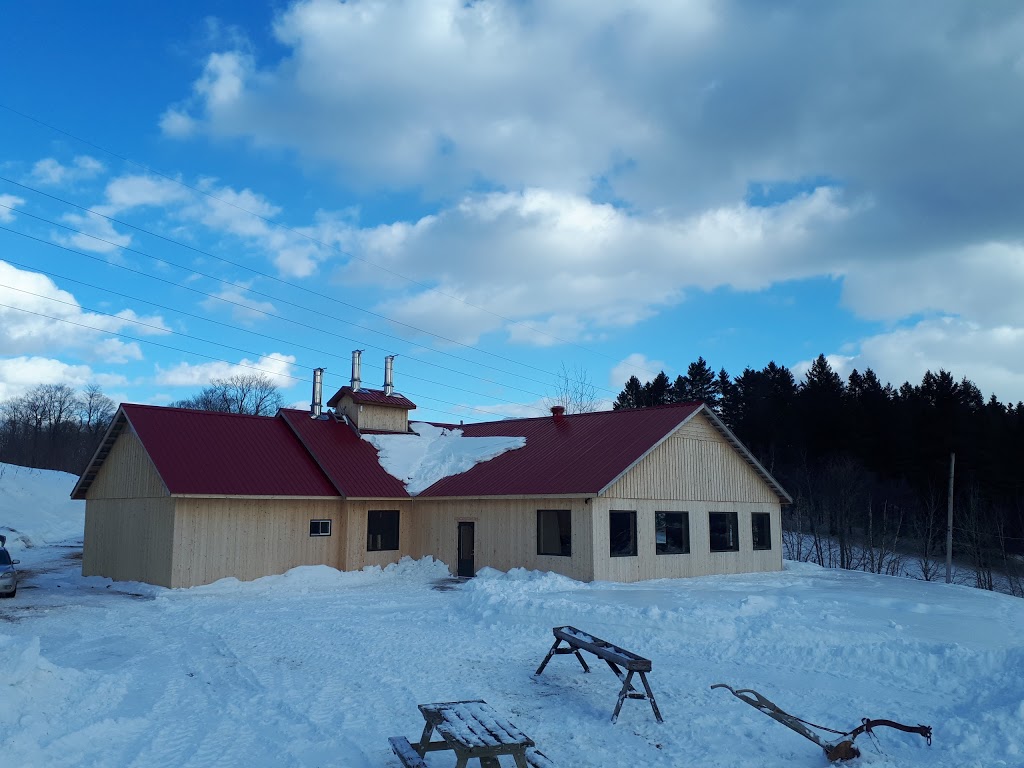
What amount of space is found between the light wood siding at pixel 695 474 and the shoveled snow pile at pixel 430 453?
5.19 metres

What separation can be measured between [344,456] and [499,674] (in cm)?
1690

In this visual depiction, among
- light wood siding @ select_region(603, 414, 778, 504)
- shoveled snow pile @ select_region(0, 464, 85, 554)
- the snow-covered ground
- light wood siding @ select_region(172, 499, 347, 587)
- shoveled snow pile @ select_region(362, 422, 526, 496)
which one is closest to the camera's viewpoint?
the snow-covered ground

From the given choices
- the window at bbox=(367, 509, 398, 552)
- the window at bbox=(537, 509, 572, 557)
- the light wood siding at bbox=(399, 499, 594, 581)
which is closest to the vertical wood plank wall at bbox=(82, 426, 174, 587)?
the window at bbox=(367, 509, 398, 552)

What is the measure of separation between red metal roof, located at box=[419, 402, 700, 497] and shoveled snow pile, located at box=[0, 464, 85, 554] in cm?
2625

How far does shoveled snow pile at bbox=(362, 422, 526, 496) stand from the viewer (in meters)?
26.3

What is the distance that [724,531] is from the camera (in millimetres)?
25766

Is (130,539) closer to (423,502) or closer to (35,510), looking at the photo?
(423,502)

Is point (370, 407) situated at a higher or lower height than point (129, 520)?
higher

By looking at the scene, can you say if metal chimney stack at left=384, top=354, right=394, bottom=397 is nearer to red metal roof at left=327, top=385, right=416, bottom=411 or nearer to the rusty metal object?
red metal roof at left=327, top=385, right=416, bottom=411

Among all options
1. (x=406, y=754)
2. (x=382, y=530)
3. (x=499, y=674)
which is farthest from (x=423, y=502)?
(x=406, y=754)

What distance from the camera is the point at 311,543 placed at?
23.6 metres

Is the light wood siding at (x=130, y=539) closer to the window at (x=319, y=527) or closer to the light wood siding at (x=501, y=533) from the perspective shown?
the window at (x=319, y=527)

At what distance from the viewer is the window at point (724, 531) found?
83.0 ft

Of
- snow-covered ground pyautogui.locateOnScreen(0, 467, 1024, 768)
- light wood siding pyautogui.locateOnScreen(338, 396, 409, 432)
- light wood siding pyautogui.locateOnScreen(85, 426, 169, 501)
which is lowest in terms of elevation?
snow-covered ground pyautogui.locateOnScreen(0, 467, 1024, 768)
